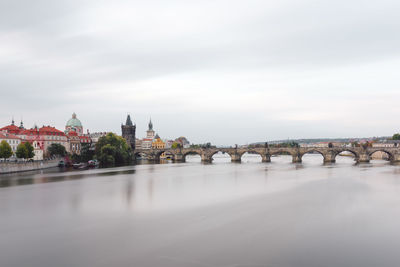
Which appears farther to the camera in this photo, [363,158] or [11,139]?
[363,158]

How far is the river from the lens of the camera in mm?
13367

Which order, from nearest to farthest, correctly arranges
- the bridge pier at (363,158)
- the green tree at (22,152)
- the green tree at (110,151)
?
the green tree at (22,152) < the green tree at (110,151) < the bridge pier at (363,158)

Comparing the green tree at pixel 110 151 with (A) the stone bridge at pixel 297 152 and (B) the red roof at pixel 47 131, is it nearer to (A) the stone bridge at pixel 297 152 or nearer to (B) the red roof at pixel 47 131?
(B) the red roof at pixel 47 131

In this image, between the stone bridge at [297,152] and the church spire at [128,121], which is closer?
the stone bridge at [297,152]

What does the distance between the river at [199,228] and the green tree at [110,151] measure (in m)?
37.8

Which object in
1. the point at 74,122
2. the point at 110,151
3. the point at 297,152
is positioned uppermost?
the point at 74,122

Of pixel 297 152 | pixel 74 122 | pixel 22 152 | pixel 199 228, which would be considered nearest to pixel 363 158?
pixel 297 152

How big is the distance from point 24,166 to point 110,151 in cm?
2251

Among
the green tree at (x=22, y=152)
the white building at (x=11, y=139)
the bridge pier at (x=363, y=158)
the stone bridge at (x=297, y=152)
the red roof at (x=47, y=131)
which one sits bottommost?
the bridge pier at (x=363, y=158)

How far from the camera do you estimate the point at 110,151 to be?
70.2 m

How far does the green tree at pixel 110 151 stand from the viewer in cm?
6869

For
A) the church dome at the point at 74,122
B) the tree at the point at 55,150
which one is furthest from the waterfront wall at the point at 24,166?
the church dome at the point at 74,122

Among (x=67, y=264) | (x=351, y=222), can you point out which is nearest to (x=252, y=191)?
(x=351, y=222)

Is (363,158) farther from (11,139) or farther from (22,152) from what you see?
(11,139)
